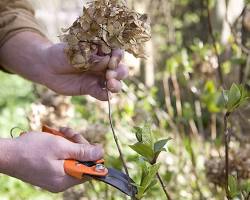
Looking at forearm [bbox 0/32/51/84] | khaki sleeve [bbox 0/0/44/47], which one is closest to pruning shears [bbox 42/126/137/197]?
forearm [bbox 0/32/51/84]

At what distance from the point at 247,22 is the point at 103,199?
1.03 meters

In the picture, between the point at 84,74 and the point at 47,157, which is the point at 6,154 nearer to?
the point at 47,157

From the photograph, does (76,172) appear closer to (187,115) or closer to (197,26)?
(187,115)

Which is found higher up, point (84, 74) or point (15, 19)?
point (15, 19)

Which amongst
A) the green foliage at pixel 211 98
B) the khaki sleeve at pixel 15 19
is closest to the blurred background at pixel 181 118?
the green foliage at pixel 211 98

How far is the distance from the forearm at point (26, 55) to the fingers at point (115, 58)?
14.8 inches

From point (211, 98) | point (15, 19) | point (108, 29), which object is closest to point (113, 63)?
point (108, 29)

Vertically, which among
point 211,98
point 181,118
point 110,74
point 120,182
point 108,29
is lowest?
point 181,118

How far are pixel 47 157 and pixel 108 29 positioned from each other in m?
0.31

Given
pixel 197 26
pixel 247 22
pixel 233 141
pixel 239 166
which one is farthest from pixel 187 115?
pixel 197 26

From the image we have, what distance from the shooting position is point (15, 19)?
203 centimetres

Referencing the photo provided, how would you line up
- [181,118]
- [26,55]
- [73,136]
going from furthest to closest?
[181,118]
[26,55]
[73,136]

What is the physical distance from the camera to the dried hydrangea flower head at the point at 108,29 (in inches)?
54.1

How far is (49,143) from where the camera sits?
4.65ft
